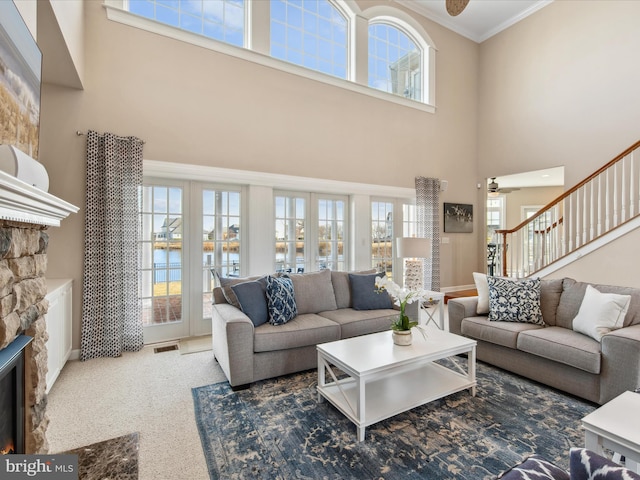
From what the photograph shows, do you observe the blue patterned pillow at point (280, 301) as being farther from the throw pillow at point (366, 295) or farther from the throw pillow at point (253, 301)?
the throw pillow at point (366, 295)

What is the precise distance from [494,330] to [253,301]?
2.31m

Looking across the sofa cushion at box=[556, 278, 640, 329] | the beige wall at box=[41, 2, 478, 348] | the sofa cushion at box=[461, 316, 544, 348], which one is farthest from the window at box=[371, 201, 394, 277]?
the sofa cushion at box=[556, 278, 640, 329]

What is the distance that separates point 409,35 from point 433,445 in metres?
6.70

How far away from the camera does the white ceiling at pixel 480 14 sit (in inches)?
231

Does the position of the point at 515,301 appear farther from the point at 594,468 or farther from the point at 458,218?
the point at 458,218

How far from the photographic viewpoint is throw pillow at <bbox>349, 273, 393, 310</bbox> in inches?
146

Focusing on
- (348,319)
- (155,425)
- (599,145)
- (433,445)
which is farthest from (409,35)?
(155,425)

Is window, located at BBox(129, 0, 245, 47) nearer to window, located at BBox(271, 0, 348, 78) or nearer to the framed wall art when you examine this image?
window, located at BBox(271, 0, 348, 78)

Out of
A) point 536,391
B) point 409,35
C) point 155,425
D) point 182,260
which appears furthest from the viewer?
point 409,35

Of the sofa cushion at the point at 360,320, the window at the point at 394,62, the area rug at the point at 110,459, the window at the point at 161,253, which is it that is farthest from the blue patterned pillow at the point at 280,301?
the window at the point at 394,62

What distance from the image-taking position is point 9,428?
1.44 meters

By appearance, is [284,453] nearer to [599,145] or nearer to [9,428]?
[9,428]

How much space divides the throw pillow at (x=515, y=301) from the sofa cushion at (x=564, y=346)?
7.8 inches

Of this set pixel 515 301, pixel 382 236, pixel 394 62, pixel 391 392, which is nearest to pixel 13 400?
pixel 391 392
